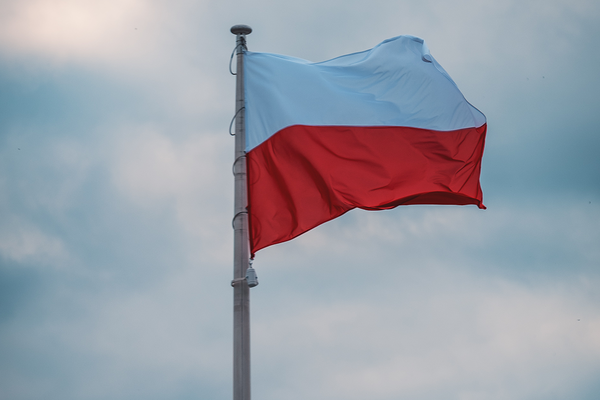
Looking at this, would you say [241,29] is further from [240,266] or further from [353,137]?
[240,266]

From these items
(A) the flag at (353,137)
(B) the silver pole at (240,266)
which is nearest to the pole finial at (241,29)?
(A) the flag at (353,137)

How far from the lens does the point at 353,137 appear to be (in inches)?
622

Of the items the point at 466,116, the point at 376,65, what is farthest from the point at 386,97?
the point at 466,116

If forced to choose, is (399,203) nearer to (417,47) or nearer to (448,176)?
(448,176)

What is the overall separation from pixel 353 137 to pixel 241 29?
10.6 ft

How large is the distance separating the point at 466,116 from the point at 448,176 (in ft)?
5.66

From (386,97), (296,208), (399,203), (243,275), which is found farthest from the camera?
(386,97)

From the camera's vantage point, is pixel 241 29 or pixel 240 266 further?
pixel 241 29

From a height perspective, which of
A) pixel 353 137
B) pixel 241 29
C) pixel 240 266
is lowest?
pixel 240 266

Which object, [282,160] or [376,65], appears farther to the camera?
[376,65]

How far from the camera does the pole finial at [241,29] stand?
15523 millimetres

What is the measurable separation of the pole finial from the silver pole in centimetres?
70

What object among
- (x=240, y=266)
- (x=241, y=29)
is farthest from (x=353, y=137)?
(x=240, y=266)

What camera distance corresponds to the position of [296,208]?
14391 mm
